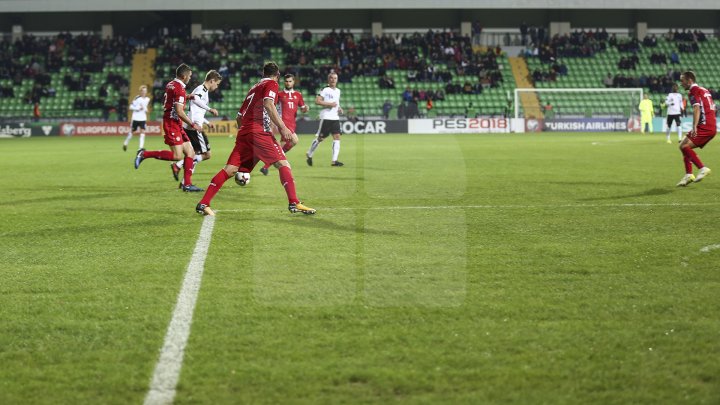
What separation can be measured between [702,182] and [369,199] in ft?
22.4

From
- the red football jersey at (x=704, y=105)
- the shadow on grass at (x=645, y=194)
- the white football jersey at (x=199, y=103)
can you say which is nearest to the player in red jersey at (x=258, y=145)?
the shadow on grass at (x=645, y=194)

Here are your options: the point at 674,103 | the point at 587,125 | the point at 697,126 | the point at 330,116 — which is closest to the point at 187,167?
the point at 330,116

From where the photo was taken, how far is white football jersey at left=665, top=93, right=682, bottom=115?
33.9 m

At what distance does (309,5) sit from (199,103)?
140 feet

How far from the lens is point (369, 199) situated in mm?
13305

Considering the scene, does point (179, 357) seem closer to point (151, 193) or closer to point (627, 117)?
point (151, 193)

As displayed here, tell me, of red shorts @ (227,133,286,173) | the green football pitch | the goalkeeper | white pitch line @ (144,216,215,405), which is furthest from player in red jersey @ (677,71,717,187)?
the goalkeeper

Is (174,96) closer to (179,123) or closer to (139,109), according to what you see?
(179,123)

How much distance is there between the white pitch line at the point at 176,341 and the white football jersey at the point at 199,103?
9330 mm

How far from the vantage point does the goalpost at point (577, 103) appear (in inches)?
1994

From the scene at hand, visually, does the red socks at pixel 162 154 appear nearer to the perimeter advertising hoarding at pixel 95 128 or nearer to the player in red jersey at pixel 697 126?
the player in red jersey at pixel 697 126

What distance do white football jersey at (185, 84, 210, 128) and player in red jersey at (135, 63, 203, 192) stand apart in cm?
83

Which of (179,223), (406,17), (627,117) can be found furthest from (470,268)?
(406,17)

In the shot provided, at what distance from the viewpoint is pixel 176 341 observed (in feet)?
16.7
